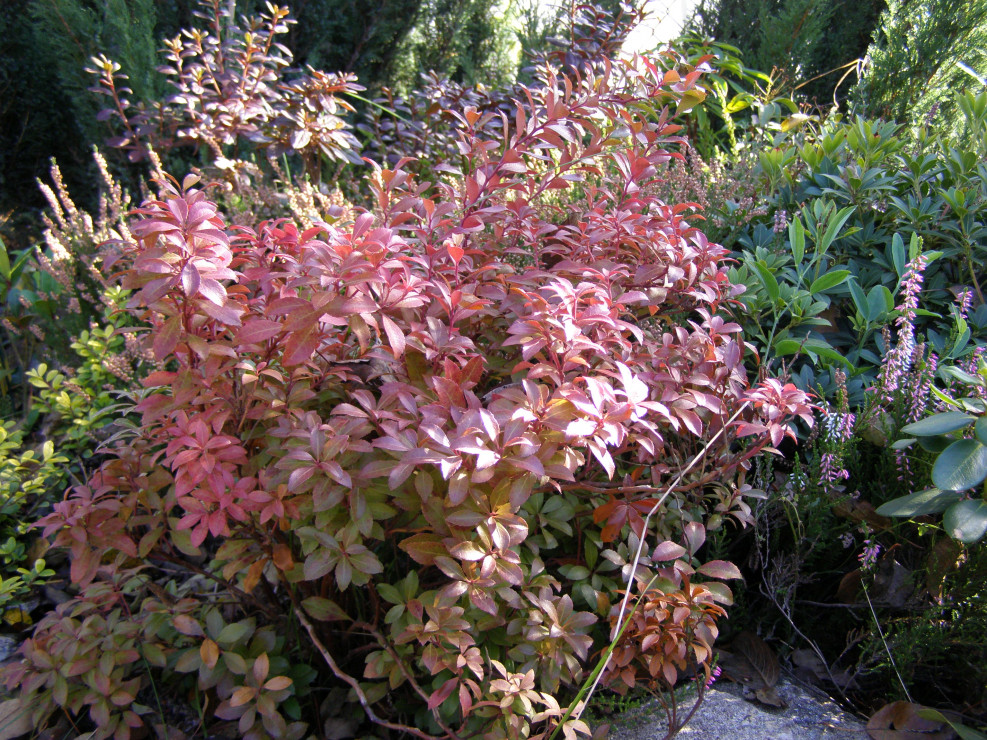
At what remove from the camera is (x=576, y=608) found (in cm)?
169

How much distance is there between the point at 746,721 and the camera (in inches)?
62.4

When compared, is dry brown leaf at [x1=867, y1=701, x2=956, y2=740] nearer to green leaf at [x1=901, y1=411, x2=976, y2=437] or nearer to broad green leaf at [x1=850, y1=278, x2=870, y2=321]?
green leaf at [x1=901, y1=411, x2=976, y2=437]

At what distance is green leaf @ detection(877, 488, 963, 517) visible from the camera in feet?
4.89

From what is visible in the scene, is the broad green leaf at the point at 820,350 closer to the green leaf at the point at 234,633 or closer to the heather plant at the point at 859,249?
the heather plant at the point at 859,249

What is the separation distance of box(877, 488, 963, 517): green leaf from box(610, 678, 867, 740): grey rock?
550mm

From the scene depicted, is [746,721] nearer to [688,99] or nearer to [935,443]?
[935,443]

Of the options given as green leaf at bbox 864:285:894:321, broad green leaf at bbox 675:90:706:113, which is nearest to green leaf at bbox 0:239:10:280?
broad green leaf at bbox 675:90:706:113

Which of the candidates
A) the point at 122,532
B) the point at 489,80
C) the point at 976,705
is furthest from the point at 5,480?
the point at 489,80

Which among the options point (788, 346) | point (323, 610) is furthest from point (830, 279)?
point (323, 610)

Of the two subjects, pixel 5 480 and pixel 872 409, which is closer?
pixel 872 409

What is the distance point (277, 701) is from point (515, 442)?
85 cm

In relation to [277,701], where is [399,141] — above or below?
above

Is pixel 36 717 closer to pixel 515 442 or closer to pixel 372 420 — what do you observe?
pixel 372 420

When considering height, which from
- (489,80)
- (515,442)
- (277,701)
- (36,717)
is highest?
(489,80)
